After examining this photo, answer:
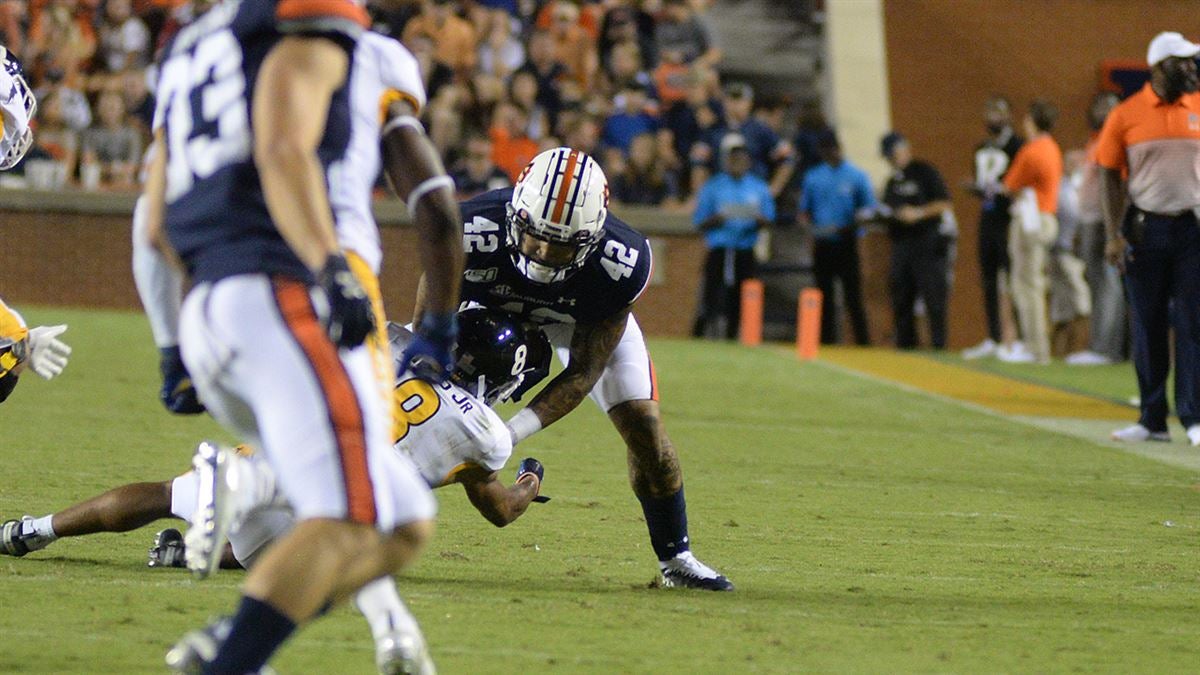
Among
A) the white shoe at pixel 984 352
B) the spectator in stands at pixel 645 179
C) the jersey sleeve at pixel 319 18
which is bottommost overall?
the white shoe at pixel 984 352

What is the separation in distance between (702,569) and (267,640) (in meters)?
2.56

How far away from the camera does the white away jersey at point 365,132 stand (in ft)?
12.9

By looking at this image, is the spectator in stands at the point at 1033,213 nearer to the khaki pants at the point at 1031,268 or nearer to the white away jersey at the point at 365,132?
the khaki pants at the point at 1031,268

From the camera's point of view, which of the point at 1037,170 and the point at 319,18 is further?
the point at 1037,170

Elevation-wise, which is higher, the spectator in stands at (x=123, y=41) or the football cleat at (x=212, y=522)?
the spectator in stands at (x=123, y=41)

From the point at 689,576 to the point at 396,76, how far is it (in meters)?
2.36

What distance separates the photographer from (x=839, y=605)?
18.3 feet

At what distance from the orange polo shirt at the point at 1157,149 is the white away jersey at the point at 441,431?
5943 mm

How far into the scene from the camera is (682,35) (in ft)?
67.6

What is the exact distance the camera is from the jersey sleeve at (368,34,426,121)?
4.08m

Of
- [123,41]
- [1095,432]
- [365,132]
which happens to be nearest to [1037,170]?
[1095,432]

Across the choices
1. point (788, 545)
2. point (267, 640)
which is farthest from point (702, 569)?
point (267, 640)

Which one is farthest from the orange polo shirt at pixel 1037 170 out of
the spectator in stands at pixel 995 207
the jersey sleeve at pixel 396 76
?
the jersey sleeve at pixel 396 76

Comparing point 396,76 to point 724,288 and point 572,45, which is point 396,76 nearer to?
point 724,288
